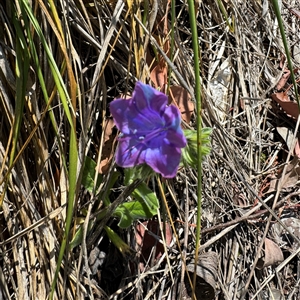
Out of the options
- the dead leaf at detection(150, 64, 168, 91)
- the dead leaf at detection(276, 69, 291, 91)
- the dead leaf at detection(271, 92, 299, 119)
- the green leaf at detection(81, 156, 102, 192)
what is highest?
the dead leaf at detection(150, 64, 168, 91)

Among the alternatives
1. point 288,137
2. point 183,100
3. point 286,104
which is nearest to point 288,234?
point 288,137

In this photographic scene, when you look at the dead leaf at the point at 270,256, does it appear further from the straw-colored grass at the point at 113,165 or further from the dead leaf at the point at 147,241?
the dead leaf at the point at 147,241

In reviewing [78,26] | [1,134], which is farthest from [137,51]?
[1,134]

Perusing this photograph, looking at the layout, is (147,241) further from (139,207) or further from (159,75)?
(159,75)

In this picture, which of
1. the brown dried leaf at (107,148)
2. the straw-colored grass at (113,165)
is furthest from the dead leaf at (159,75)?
the brown dried leaf at (107,148)

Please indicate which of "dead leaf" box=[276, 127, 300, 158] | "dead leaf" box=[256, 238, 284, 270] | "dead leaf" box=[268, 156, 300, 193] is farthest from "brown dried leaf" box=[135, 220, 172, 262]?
"dead leaf" box=[276, 127, 300, 158]

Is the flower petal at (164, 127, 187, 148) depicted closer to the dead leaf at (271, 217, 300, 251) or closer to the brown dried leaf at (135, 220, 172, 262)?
the brown dried leaf at (135, 220, 172, 262)
